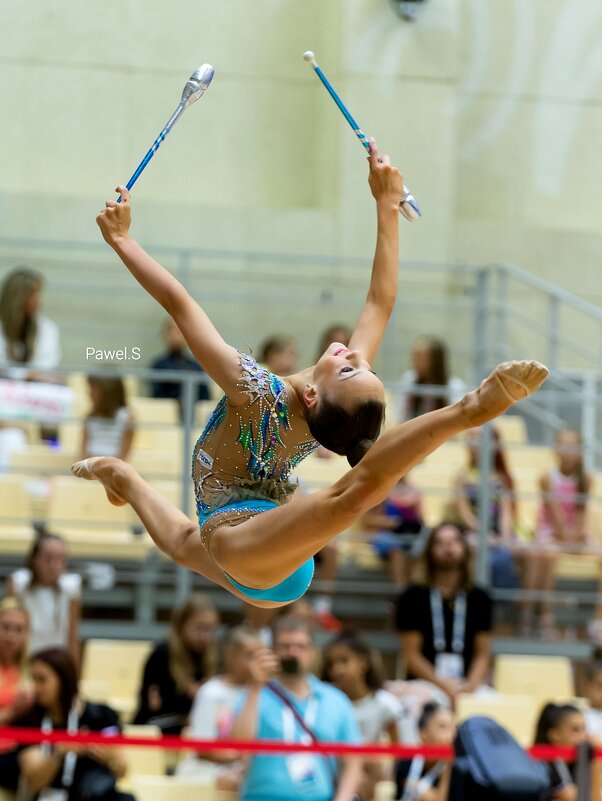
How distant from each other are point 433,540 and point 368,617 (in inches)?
33.0

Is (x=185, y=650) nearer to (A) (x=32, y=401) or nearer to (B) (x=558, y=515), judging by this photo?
(A) (x=32, y=401)

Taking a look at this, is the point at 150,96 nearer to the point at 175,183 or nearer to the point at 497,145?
the point at 175,183

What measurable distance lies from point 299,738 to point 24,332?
6.42 feet

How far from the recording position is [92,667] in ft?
19.6

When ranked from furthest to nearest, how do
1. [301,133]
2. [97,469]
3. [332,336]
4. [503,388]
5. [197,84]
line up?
[332,336] → [301,133] → [97,469] → [197,84] → [503,388]

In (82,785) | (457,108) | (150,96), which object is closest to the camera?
(150,96)

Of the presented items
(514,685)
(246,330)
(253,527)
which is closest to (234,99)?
(253,527)

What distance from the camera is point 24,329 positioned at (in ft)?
18.7

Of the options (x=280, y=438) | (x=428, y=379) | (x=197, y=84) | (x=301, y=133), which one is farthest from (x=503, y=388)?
(x=428, y=379)

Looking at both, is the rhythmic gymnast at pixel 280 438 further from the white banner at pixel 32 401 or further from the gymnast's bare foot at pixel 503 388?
the white banner at pixel 32 401

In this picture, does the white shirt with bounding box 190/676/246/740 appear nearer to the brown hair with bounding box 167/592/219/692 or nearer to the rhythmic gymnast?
the brown hair with bounding box 167/592/219/692

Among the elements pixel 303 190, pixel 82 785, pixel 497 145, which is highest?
pixel 497 145

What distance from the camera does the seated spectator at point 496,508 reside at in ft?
22.3

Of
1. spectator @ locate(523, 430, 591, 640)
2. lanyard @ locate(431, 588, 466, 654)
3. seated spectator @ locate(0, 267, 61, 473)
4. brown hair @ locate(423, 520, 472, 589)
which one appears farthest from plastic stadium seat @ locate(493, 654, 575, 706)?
seated spectator @ locate(0, 267, 61, 473)
